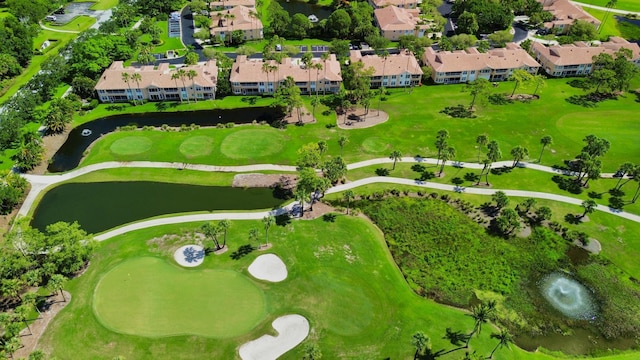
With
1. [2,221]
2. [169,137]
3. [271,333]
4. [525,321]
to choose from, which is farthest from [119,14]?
[525,321]

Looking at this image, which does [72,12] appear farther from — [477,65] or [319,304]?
[319,304]

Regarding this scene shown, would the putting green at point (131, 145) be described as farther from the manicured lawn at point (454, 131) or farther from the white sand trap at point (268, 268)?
the white sand trap at point (268, 268)

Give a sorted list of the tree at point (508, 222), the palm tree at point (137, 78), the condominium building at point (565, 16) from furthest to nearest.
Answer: the condominium building at point (565, 16) → the palm tree at point (137, 78) → the tree at point (508, 222)

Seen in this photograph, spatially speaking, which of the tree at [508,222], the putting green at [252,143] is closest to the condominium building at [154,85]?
the putting green at [252,143]

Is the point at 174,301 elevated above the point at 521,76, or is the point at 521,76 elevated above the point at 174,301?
the point at 521,76

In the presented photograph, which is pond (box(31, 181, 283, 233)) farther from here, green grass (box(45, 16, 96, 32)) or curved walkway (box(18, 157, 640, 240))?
green grass (box(45, 16, 96, 32))

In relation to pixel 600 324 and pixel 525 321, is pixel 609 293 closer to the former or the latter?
pixel 600 324

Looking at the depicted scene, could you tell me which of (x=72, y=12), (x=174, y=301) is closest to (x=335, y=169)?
(x=174, y=301)
